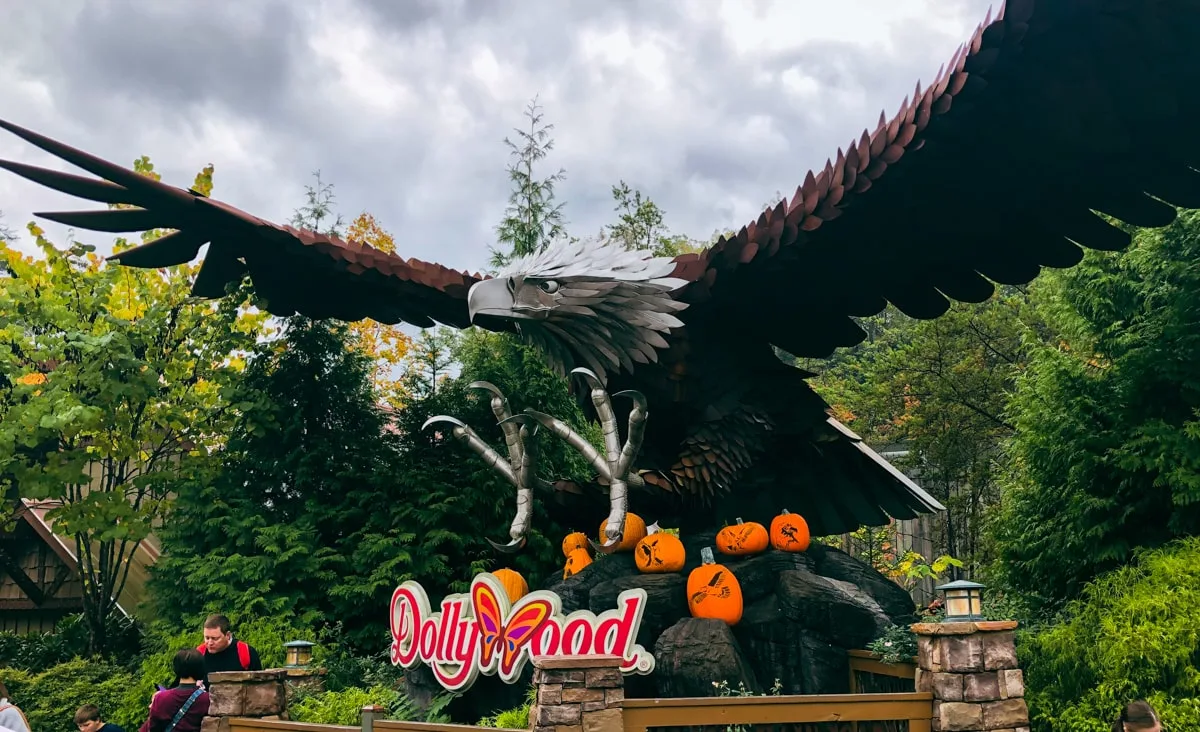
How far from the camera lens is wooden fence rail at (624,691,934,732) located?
532 centimetres

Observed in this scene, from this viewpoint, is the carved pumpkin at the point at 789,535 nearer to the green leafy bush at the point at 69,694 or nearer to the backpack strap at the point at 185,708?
the backpack strap at the point at 185,708

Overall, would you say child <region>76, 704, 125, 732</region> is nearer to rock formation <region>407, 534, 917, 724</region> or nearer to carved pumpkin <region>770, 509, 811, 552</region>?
rock formation <region>407, 534, 917, 724</region>

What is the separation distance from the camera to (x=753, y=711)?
17.5 ft

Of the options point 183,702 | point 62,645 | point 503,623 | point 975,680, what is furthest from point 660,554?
point 62,645

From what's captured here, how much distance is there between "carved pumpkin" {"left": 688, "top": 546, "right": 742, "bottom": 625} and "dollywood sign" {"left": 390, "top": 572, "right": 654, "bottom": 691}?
0.53m

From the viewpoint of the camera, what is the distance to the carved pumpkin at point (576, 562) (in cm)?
829

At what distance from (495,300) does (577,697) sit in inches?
149

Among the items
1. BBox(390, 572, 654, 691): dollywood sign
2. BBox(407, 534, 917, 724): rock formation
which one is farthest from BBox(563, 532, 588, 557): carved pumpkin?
BBox(390, 572, 654, 691): dollywood sign

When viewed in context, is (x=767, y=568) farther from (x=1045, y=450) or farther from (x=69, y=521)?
(x=69, y=521)

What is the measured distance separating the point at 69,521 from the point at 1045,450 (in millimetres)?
9748

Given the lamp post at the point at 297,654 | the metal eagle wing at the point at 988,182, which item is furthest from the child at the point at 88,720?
the metal eagle wing at the point at 988,182

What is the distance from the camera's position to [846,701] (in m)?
5.43

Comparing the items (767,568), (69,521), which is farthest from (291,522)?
(767,568)

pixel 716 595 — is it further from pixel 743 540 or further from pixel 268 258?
pixel 268 258
